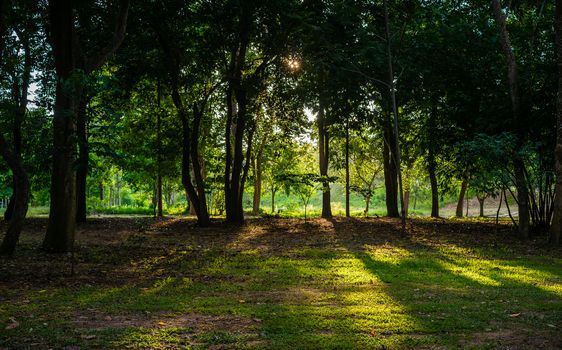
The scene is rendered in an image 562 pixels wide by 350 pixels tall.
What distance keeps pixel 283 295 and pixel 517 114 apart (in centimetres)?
1225

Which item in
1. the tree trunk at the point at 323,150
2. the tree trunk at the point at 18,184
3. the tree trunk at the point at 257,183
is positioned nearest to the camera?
the tree trunk at the point at 18,184

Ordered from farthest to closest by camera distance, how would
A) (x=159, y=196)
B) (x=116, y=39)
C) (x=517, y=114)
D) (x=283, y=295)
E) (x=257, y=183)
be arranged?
(x=257, y=183) < (x=159, y=196) < (x=517, y=114) < (x=116, y=39) < (x=283, y=295)

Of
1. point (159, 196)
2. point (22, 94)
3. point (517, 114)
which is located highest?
point (22, 94)

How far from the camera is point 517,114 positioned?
16.0 meters

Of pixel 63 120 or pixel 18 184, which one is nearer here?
pixel 18 184

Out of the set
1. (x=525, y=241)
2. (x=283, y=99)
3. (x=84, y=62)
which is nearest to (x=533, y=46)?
(x=525, y=241)

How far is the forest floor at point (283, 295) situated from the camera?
17.8ft

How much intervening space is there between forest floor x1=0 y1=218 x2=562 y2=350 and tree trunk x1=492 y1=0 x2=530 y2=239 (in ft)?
4.19

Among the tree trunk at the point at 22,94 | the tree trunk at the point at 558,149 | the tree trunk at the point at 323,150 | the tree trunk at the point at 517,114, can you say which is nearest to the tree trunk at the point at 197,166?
the tree trunk at the point at 323,150

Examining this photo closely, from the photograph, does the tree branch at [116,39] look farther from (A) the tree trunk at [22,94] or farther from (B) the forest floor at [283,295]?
(A) the tree trunk at [22,94]

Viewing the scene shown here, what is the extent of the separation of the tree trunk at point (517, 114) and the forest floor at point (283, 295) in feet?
4.19

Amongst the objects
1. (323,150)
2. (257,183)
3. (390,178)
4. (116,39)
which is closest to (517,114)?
(323,150)

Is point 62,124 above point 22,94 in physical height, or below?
below

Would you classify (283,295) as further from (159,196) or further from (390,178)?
(390,178)
